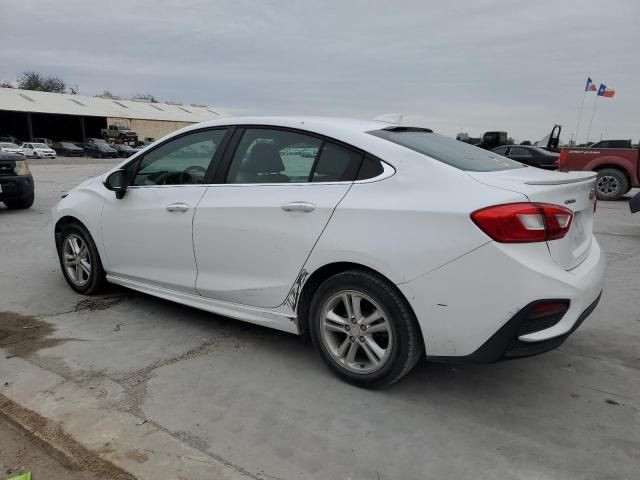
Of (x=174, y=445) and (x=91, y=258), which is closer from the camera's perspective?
(x=174, y=445)

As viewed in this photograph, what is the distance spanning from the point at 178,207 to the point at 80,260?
152 cm

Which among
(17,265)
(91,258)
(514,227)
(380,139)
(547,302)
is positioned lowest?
(17,265)

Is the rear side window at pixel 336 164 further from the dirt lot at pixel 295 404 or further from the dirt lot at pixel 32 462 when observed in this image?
the dirt lot at pixel 32 462

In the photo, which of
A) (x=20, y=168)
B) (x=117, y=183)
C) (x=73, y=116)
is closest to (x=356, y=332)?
(x=117, y=183)

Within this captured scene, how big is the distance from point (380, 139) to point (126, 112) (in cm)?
5769

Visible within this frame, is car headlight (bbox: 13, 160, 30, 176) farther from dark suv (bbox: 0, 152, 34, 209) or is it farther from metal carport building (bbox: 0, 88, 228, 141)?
metal carport building (bbox: 0, 88, 228, 141)

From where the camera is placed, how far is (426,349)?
2695mm

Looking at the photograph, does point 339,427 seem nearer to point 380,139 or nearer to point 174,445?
point 174,445

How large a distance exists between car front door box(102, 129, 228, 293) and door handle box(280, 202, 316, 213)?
0.79m

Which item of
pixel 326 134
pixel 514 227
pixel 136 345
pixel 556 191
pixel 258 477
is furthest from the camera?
pixel 136 345

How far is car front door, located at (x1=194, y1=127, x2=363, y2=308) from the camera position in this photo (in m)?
3.00

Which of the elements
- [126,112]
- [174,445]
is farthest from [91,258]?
[126,112]

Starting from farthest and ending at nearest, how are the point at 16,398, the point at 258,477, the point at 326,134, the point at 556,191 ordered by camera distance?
the point at 326,134
the point at 16,398
the point at 556,191
the point at 258,477

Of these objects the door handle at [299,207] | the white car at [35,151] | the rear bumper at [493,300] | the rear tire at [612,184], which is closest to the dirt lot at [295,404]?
the rear bumper at [493,300]
